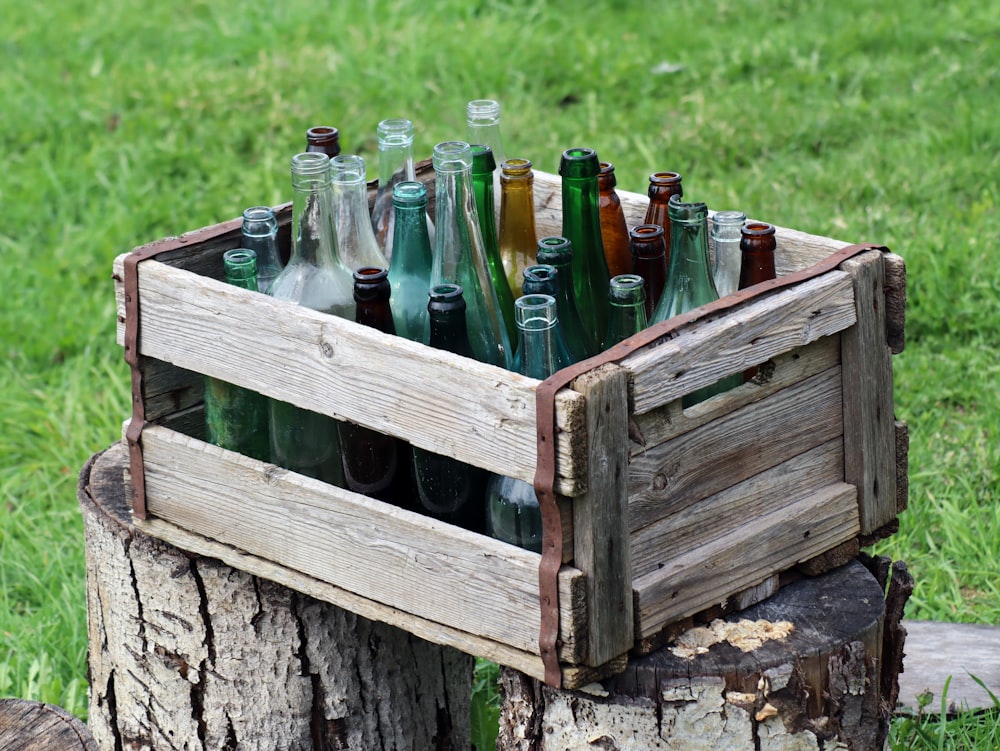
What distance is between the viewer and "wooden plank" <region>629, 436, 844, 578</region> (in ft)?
5.59

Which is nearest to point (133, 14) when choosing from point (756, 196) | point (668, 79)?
point (668, 79)

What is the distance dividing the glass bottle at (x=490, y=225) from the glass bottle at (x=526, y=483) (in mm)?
233

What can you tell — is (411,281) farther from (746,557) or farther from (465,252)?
(746,557)

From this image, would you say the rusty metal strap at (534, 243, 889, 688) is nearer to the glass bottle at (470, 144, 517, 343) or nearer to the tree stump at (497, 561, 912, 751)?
the tree stump at (497, 561, 912, 751)

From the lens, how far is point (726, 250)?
2002 millimetres

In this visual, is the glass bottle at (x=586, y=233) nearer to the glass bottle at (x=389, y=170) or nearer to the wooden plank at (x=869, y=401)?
the glass bottle at (x=389, y=170)

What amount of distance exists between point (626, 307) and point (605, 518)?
345mm

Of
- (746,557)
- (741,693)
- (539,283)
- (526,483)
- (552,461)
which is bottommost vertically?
(741,693)

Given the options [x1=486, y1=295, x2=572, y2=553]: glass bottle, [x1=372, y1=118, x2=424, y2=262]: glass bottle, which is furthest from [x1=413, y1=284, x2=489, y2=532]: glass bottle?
[x1=372, y1=118, x2=424, y2=262]: glass bottle

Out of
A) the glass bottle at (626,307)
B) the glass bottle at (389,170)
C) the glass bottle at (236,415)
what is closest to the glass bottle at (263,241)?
the glass bottle at (236,415)

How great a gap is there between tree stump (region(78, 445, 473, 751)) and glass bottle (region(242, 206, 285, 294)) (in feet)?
1.42

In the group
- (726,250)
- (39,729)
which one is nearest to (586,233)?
(726,250)

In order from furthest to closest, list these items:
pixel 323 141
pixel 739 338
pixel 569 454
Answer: pixel 323 141 → pixel 739 338 → pixel 569 454

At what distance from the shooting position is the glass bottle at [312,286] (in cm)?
191
